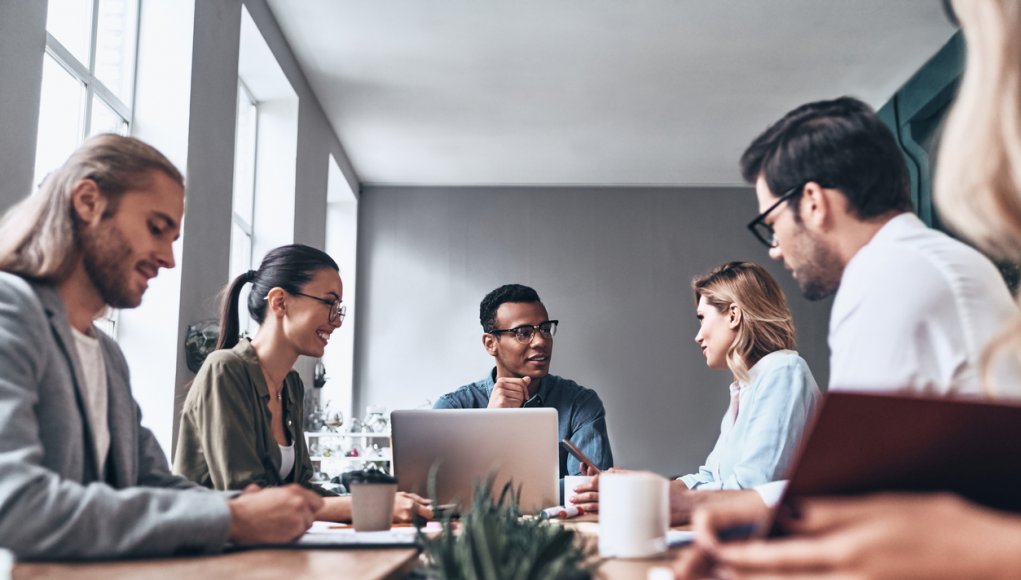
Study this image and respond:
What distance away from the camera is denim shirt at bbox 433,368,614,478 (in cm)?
311

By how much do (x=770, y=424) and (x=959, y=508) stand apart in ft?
5.91

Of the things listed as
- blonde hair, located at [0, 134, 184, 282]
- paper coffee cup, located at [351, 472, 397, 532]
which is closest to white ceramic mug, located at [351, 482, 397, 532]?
paper coffee cup, located at [351, 472, 397, 532]

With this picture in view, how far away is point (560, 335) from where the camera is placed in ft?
24.2

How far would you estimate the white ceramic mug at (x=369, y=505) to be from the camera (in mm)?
1672

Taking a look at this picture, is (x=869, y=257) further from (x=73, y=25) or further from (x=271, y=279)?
(x=73, y=25)

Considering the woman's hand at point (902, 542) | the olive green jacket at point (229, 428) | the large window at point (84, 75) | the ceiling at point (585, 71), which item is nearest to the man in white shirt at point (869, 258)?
the woman's hand at point (902, 542)

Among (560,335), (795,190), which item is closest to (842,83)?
(560,335)

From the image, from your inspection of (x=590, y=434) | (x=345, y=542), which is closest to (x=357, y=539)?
(x=345, y=542)

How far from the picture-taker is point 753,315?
2699mm

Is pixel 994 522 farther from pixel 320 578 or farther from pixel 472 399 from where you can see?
pixel 472 399

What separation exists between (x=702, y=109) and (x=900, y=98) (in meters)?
1.16

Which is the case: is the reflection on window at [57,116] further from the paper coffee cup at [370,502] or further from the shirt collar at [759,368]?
the shirt collar at [759,368]

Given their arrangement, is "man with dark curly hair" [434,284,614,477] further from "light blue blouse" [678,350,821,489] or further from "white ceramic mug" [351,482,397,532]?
"white ceramic mug" [351,482,397,532]

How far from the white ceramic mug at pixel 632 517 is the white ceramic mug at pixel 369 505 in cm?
45
